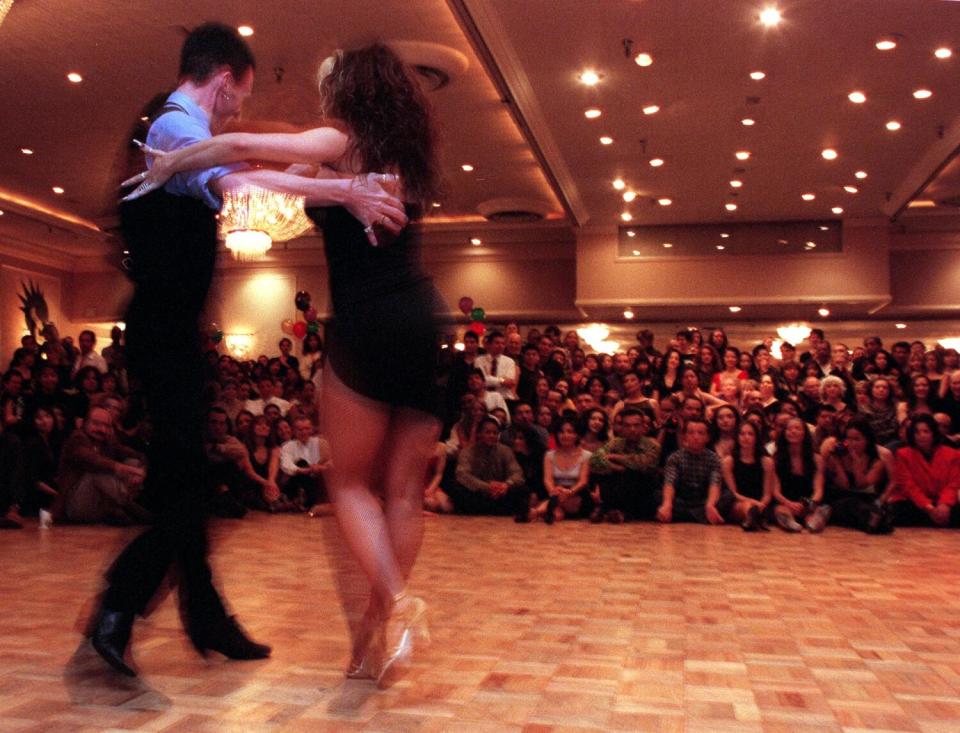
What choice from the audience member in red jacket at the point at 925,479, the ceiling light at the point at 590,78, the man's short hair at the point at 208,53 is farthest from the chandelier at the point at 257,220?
the audience member in red jacket at the point at 925,479

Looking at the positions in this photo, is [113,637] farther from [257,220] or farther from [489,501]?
[257,220]

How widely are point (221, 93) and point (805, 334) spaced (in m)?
14.0

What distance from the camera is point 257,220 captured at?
26.9ft

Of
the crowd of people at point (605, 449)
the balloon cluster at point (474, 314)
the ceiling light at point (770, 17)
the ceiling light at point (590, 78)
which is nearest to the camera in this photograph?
the crowd of people at point (605, 449)

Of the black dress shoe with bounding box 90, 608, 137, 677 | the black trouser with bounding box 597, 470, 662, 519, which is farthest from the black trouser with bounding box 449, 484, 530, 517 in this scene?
the black dress shoe with bounding box 90, 608, 137, 677

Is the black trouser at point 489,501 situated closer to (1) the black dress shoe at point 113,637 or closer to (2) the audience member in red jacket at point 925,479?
(2) the audience member in red jacket at point 925,479

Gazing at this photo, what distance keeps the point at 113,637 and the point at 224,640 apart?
25 cm

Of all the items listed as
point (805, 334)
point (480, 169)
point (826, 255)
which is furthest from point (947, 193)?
point (480, 169)

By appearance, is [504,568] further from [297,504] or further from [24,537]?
[297,504]

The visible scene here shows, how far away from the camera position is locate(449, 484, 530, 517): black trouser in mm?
6863

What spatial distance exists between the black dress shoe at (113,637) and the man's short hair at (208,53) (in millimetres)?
1055

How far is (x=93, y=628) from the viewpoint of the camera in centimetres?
195

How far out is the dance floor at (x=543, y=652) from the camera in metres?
1.73

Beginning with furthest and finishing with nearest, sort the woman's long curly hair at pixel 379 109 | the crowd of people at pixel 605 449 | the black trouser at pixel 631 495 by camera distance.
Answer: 1. the black trouser at pixel 631 495
2. the crowd of people at pixel 605 449
3. the woman's long curly hair at pixel 379 109
